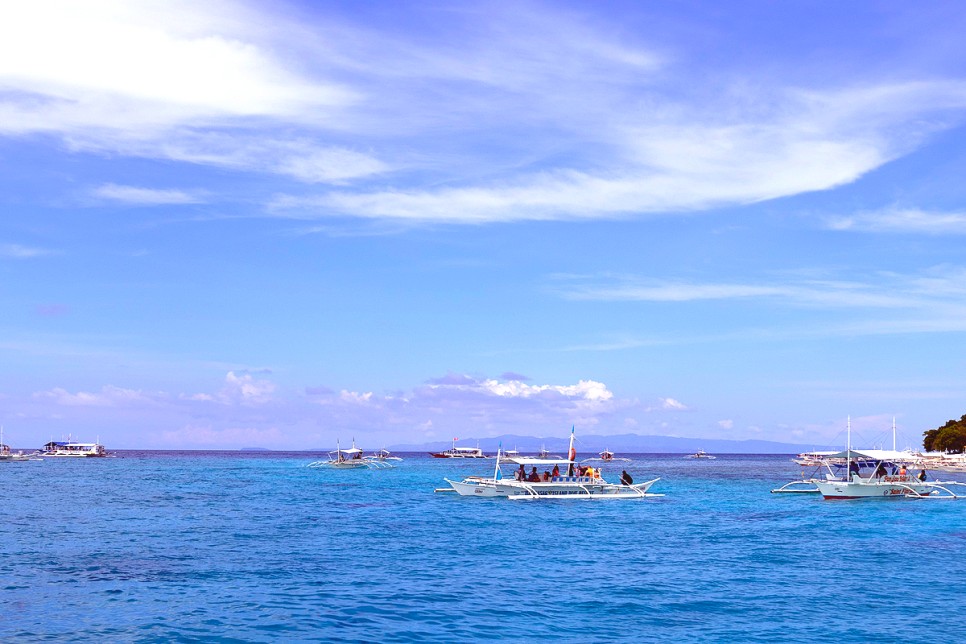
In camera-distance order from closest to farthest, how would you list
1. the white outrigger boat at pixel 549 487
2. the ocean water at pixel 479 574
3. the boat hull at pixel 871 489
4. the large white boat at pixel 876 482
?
the ocean water at pixel 479 574 → the white outrigger boat at pixel 549 487 → the boat hull at pixel 871 489 → the large white boat at pixel 876 482

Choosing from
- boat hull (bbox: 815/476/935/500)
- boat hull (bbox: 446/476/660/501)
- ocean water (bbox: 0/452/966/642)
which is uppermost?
boat hull (bbox: 815/476/935/500)

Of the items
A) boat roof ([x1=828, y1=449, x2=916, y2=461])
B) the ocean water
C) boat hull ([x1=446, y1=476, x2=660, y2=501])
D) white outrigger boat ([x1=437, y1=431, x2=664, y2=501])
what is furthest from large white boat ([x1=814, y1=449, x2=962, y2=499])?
boat hull ([x1=446, y1=476, x2=660, y2=501])

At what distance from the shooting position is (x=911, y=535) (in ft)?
164

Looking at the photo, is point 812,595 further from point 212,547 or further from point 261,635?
point 212,547

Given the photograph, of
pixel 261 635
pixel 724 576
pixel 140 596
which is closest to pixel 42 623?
pixel 140 596

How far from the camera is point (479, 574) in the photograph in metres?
35.4

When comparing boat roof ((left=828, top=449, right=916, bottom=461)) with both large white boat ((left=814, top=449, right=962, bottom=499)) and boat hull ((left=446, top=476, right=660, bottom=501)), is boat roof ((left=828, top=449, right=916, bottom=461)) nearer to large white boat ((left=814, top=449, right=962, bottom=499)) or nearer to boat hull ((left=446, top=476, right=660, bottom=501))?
large white boat ((left=814, top=449, right=962, bottom=499))

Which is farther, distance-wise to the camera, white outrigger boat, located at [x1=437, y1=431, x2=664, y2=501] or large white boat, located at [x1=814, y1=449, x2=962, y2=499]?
large white boat, located at [x1=814, y1=449, x2=962, y2=499]

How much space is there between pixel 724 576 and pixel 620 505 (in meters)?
35.6

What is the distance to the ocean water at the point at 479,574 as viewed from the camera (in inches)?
1028

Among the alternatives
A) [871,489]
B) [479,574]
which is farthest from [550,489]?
[479,574]

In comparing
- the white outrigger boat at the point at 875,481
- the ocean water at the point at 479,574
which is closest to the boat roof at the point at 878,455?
the white outrigger boat at the point at 875,481

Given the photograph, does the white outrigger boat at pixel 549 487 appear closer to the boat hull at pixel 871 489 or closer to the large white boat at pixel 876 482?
the boat hull at pixel 871 489

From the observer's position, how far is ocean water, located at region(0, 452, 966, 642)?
2611 centimetres
